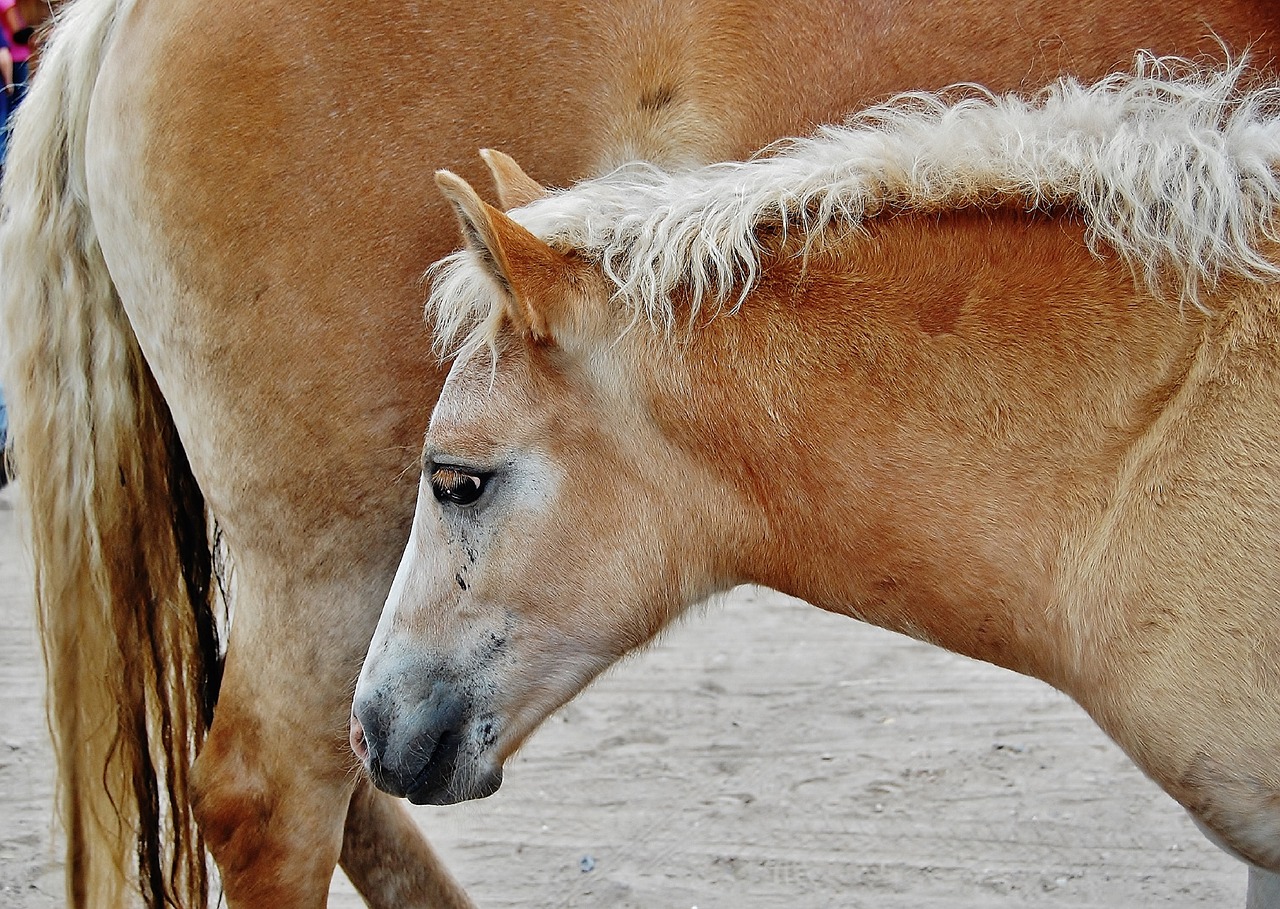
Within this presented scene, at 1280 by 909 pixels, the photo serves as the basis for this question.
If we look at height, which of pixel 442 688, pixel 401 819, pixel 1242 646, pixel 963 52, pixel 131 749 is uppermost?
pixel 963 52

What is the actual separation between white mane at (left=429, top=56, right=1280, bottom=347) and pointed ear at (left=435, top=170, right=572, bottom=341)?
43 mm

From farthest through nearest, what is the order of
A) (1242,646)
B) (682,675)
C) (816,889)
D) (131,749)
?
(682,675), (816,889), (131,749), (1242,646)

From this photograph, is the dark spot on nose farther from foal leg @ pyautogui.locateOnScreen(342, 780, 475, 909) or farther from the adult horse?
foal leg @ pyautogui.locateOnScreen(342, 780, 475, 909)

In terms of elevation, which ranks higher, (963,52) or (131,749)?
(963,52)

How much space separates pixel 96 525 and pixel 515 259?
1205 mm

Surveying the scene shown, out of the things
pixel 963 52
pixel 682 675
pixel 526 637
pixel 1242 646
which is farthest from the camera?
pixel 682 675

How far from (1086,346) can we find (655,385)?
568mm

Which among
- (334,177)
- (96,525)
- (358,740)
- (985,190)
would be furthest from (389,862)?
(985,190)

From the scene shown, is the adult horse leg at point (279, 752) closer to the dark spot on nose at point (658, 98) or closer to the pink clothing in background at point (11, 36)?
the dark spot on nose at point (658, 98)

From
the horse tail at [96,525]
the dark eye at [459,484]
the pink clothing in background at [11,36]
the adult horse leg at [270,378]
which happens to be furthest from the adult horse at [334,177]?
the pink clothing in background at [11,36]

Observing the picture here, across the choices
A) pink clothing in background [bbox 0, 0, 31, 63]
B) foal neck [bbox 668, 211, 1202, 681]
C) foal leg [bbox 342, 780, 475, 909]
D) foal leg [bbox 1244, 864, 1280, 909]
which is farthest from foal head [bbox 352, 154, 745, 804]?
pink clothing in background [bbox 0, 0, 31, 63]

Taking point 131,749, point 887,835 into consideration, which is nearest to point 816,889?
point 887,835

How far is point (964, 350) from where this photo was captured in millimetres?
1857

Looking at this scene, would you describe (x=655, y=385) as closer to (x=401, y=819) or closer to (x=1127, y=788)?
(x=401, y=819)
